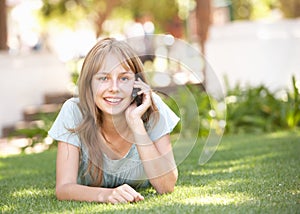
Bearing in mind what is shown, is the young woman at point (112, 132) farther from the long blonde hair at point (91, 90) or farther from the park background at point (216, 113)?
the park background at point (216, 113)

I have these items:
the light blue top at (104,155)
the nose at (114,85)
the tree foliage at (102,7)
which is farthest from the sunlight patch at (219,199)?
the tree foliage at (102,7)

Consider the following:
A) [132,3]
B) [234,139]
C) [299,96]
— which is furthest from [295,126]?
[132,3]

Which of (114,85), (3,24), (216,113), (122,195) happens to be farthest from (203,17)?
(122,195)

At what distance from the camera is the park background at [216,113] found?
361 centimetres

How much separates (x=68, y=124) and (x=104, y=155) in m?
0.24

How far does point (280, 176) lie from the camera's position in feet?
13.9

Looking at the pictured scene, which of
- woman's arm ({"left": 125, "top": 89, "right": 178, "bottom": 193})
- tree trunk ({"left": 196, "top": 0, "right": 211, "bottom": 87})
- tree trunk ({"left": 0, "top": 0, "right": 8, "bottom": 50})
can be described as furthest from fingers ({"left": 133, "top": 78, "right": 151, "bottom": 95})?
tree trunk ({"left": 196, "top": 0, "right": 211, "bottom": 87})

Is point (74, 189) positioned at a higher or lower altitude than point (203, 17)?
lower

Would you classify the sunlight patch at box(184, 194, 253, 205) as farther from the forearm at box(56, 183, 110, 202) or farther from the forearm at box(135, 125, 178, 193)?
the forearm at box(56, 183, 110, 202)

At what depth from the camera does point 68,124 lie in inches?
146

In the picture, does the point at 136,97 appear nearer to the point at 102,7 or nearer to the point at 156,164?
the point at 156,164

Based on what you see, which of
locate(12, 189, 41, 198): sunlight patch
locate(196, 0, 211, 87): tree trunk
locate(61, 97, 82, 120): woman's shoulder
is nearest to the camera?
locate(61, 97, 82, 120): woman's shoulder

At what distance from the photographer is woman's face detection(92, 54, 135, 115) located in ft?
11.6

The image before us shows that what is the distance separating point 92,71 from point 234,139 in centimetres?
379
